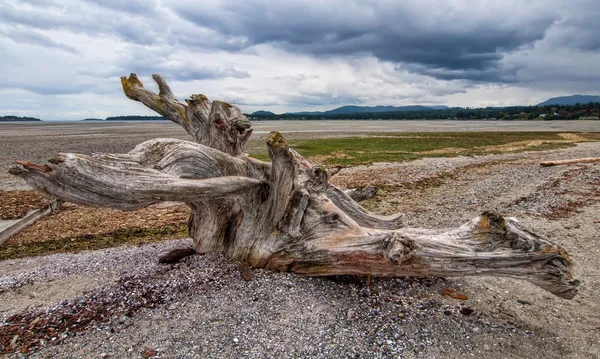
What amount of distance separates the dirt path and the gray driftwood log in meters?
0.42

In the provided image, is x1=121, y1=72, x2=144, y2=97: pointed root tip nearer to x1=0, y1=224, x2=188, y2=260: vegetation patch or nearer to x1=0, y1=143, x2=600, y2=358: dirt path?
Answer: x1=0, y1=143, x2=600, y2=358: dirt path

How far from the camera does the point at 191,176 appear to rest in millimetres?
5785

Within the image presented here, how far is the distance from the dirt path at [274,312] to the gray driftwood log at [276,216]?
16.4 inches

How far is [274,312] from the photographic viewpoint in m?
5.02

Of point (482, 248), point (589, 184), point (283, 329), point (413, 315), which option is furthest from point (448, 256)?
point (589, 184)

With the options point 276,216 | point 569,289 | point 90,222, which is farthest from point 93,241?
point 569,289

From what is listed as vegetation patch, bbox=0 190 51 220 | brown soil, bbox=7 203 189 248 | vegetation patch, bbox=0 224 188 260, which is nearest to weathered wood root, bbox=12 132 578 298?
vegetation patch, bbox=0 224 188 260

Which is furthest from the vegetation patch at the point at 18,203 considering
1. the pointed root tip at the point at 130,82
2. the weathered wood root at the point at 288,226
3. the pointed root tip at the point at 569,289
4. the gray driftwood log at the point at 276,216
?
the pointed root tip at the point at 569,289

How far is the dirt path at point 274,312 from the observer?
4.39m

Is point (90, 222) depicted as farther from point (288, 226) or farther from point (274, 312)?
point (274, 312)

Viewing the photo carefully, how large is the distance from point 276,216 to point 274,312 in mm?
1587

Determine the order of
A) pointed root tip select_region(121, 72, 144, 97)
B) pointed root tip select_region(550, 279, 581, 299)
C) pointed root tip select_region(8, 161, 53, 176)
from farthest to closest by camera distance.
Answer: pointed root tip select_region(121, 72, 144, 97), pointed root tip select_region(550, 279, 581, 299), pointed root tip select_region(8, 161, 53, 176)

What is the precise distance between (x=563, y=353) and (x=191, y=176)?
17.8 ft

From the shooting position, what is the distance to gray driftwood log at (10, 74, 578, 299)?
480 cm
